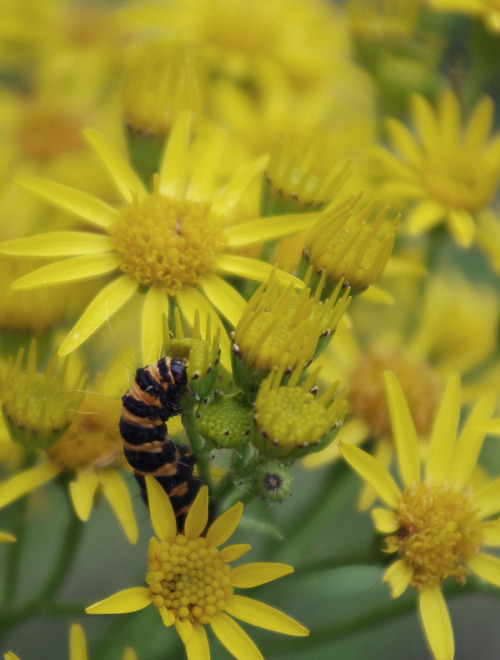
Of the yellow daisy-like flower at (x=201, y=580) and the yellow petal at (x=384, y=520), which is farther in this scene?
the yellow petal at (x=384, y=520)

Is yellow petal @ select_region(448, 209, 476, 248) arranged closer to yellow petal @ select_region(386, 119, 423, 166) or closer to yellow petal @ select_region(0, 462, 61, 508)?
yellow petal @ select_region(386, 119, 423, 166)

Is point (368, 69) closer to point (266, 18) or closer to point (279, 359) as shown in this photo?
point (266, 18)

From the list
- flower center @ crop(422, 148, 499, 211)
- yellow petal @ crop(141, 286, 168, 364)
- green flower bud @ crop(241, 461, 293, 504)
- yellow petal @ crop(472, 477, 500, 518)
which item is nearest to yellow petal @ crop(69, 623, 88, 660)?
green flower bud @ crop(241, 461, 293, 504)

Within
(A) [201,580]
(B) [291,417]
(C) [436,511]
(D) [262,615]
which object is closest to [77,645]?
(A) [201,580]

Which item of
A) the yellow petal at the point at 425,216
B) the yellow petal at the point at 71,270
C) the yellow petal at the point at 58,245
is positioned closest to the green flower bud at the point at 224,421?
the yellow petal at the point at 71,270


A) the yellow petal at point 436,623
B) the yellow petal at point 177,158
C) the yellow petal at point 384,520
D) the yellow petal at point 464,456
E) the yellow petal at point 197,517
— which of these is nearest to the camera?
the yellow petal at point 197,517

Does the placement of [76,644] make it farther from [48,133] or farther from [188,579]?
[48,133]

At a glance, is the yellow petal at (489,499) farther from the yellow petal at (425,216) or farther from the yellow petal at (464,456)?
the yellow petal at (425,216)
